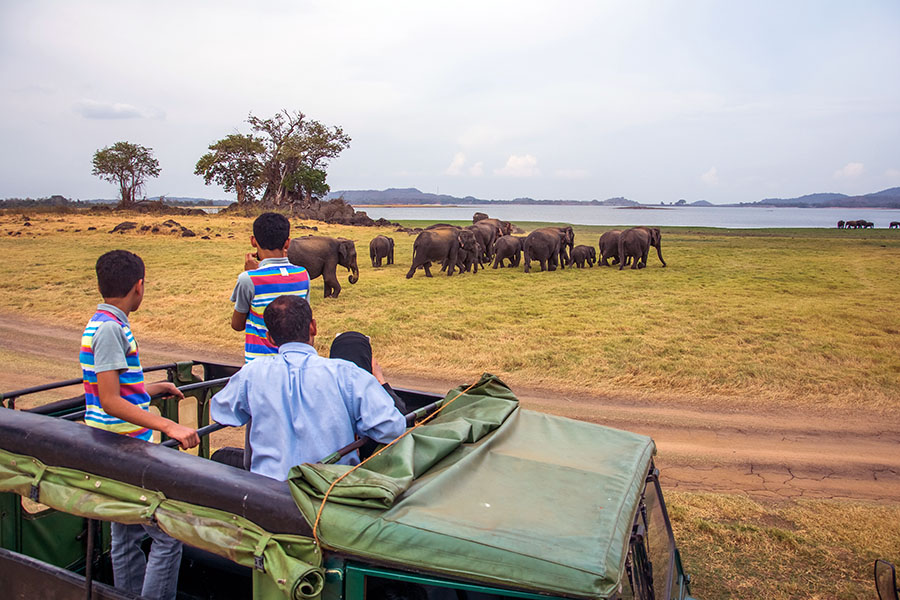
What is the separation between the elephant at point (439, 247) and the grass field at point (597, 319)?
0.71m

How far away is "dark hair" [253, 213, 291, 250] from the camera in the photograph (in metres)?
4.81

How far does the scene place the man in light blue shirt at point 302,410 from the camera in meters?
2.89

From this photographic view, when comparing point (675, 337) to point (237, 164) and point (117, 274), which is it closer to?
point (117, 274)

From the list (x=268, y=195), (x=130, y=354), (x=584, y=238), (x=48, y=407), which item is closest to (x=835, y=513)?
(x=130, y=354)

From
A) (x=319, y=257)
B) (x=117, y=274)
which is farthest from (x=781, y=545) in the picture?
(x=319, y=257)

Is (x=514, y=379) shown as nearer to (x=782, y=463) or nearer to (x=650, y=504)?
(x=782, y=463)

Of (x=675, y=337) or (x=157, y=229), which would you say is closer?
(x=675, y=337)

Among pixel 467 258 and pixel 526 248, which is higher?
pixel 526 248

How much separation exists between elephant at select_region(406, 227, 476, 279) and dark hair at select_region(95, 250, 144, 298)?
17.9 meters

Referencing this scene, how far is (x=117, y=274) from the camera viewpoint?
352 cm

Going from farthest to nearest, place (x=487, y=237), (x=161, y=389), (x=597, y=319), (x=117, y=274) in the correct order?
1. (x=487, y=237)
2. (x=597, y=319)
3. (x=161, y=389)
4. (x=117, y=274)

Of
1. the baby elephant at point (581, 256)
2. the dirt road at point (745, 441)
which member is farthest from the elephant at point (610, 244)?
the dirt road at point (745, 441)

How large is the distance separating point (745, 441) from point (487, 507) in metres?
6.59

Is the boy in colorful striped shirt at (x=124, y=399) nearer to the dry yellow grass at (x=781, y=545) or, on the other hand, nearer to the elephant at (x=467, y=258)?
the dry yellow grass at (x=781, y=545)
